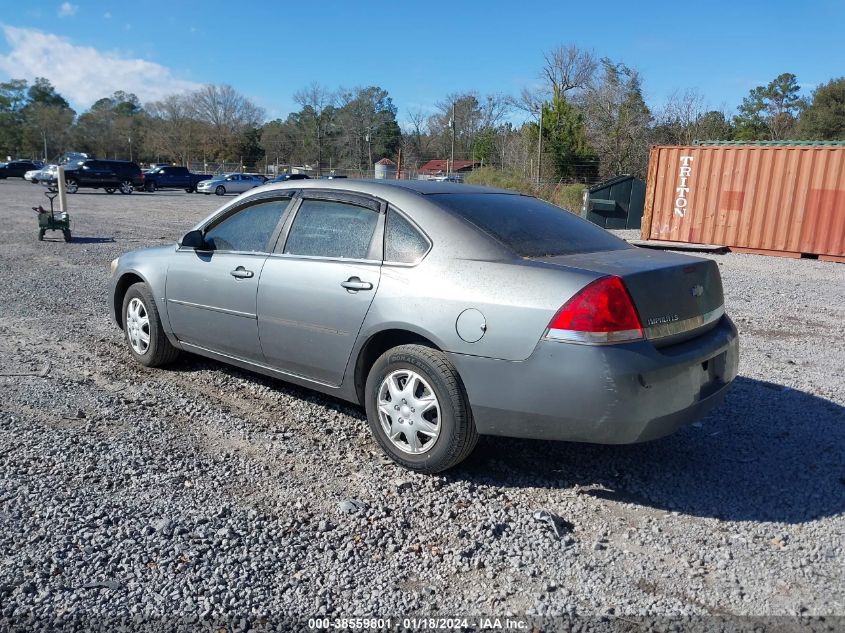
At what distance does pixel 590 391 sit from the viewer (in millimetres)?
3039

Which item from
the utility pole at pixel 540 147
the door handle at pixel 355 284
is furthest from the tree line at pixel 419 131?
the door handle at pixel 355 284

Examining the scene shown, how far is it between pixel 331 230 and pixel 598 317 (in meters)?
1.81

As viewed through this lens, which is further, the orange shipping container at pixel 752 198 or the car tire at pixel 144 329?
the orange shipping container at pixel 752 198

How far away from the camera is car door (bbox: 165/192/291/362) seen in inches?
173

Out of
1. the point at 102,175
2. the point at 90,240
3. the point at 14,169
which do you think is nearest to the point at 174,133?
the point at 14,169

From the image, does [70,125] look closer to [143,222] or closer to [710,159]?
[143,222]

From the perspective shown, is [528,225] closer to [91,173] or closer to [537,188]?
[537,188]

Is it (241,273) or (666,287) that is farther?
(241,273)

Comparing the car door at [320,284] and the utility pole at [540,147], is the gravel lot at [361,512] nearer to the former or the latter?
the car door at [320,284]

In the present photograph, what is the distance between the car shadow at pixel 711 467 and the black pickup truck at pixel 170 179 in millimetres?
40836

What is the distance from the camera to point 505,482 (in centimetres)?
358

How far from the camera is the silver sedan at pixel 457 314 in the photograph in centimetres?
309

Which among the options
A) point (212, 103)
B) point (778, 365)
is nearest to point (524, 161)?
point (778, 365)

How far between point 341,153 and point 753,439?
225 ft
